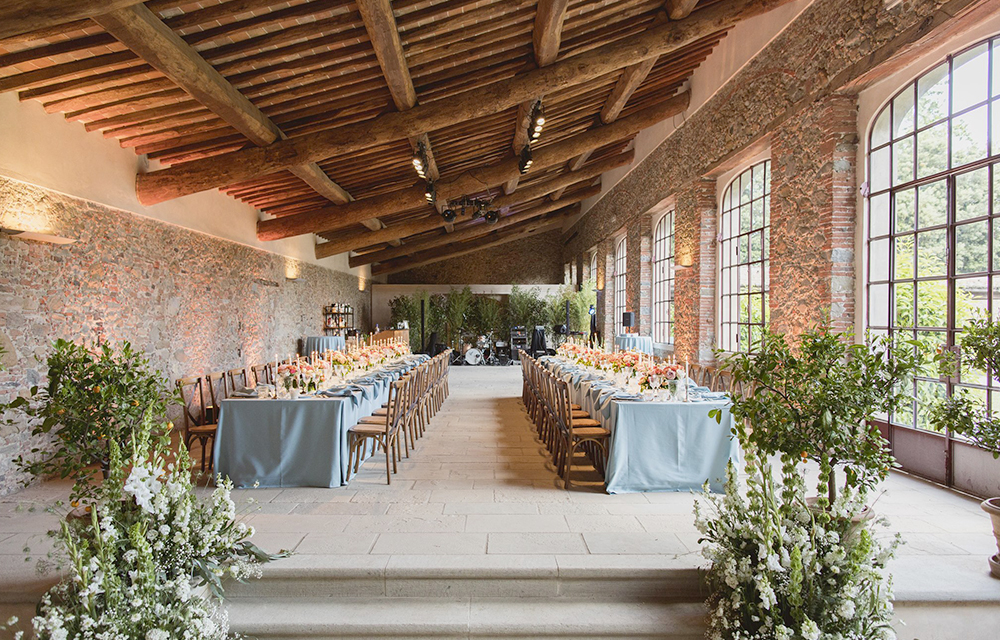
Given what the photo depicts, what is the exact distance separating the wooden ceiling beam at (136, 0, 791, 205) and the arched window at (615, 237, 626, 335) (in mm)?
7655

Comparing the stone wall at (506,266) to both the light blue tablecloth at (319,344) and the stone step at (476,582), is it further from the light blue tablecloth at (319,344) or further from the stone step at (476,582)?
the stone step at (476,582)

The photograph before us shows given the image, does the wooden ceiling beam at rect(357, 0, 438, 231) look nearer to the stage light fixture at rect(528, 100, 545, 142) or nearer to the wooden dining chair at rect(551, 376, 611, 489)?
the stage light fixture at rect(528, 100, 545, 142)

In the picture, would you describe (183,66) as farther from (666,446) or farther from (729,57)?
(729,57)

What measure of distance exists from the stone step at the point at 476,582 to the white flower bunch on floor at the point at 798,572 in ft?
1.43

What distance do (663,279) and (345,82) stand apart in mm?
7663

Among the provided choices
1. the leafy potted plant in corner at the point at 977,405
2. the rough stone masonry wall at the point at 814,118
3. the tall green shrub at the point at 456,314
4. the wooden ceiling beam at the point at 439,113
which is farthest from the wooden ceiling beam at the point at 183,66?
the tall green shrub at the point at 456,314

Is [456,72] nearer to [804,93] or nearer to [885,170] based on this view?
[804,93]

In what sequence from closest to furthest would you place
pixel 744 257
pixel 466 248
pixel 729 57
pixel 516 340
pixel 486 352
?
pixel 729 57
pixel 744 257
pixel 516 340
pixel 486 352
pixel 466 248

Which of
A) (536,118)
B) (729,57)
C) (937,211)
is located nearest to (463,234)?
(536,118)

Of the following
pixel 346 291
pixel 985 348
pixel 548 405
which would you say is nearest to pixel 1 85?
pixel 548 405

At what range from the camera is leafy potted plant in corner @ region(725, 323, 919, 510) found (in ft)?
8.27

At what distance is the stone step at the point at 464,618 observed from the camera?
2.88 m

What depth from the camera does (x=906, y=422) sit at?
4977 mm

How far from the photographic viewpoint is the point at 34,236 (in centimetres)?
448
